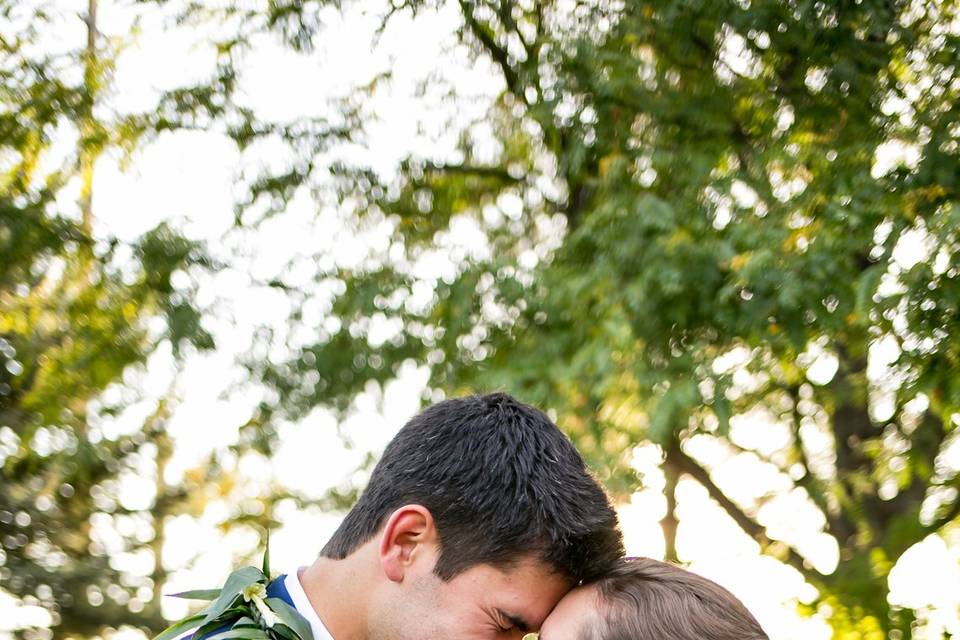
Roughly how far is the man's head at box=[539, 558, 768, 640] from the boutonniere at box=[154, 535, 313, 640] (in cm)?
65

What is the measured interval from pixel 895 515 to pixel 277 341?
4.57 meters

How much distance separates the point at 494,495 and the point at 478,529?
0.11m

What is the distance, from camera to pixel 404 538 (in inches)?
124

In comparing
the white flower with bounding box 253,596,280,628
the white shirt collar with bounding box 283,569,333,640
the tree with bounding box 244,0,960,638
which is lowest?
the white flower with bounding box 253,596,280,628

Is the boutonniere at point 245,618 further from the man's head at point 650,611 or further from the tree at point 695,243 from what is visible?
the tree at point 695,243

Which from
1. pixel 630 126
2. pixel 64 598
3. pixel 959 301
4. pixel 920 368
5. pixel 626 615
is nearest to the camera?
pixel 626 615

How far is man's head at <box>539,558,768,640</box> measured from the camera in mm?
3010

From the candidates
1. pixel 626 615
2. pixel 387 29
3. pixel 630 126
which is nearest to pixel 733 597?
pixel 626 615

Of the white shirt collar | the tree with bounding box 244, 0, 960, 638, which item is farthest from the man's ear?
the tree with bounding box 244, 0, 960, 638

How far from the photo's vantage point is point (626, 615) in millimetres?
3033

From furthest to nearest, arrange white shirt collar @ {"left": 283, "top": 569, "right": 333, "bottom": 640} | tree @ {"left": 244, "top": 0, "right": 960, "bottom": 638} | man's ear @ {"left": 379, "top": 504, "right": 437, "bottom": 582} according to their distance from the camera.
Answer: tree @ {"left": 244, "top": 0, "right": 960, "bottom": 638} < man's ear @ {"left": 379, "top": 504, "right": 437, "bottom": 582} < white shirt collar @ {"left": 283, "top": 569, "right": 333, "bottom": 640}

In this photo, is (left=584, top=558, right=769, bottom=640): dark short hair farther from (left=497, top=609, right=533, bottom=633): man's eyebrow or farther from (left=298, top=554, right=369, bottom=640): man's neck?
(left=298, top=554, right=369, bottom=640): man's neck

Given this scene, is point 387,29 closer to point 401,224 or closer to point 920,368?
point 401,224

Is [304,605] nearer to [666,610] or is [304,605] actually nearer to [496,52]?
[666,610]
